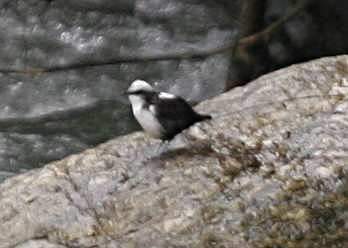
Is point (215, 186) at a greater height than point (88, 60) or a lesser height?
greater

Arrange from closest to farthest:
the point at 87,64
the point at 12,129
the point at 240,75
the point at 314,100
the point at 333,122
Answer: the point at 87,64, the point at 333,122, the point at 314,100, the point at 240,75, the point at 12,129

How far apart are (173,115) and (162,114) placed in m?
0.07

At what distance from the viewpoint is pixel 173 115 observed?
19.1 feet

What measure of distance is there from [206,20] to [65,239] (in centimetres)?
624

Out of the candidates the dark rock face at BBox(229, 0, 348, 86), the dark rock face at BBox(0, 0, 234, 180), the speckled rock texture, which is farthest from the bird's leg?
the dark rock face at BBox(0, 0, 234, 180)

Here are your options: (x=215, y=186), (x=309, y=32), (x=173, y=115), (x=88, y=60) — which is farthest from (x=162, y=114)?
(x=88, y=60)

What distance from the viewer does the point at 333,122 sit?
18.3 ft

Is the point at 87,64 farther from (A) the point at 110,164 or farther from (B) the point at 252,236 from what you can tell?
(A) the point at 110,164

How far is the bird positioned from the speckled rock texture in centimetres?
8

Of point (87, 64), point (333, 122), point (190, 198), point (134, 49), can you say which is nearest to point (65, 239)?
point (190, 198)

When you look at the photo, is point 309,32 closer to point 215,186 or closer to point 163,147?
point 163,147

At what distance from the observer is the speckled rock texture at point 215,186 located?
486cm

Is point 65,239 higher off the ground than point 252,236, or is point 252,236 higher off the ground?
point 252,236

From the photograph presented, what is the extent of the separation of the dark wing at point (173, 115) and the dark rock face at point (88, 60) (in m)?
3.99
